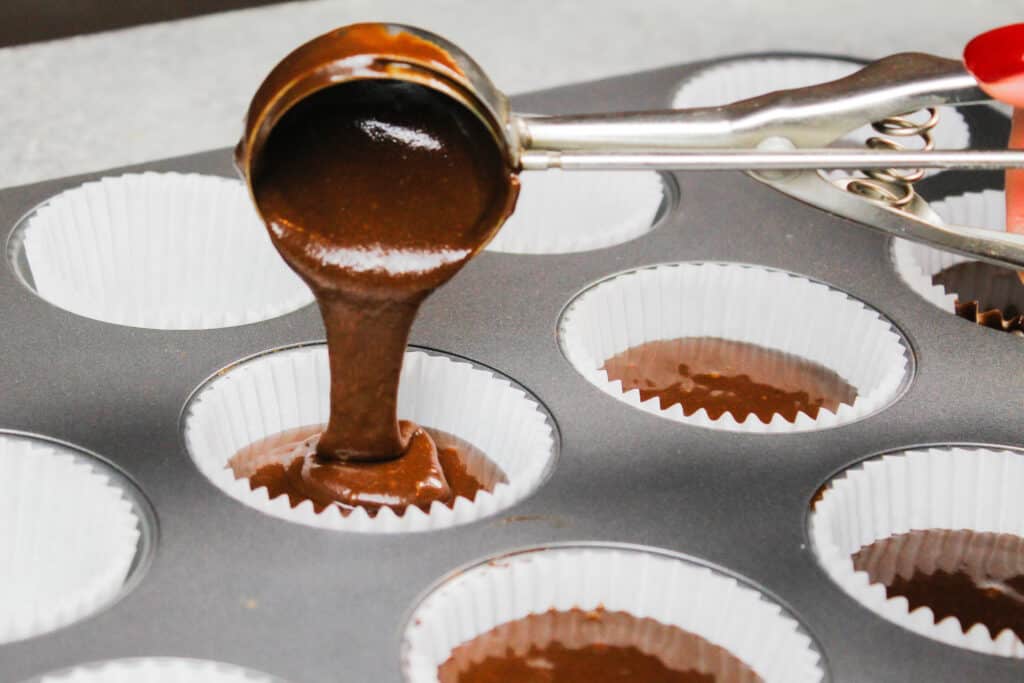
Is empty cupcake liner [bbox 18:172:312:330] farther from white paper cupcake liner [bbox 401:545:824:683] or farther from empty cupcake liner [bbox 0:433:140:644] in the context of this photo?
white paper cupcake liner [bbox 401:545:824:683]

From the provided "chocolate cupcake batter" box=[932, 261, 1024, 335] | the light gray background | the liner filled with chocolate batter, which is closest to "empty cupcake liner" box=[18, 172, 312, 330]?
the light gray background

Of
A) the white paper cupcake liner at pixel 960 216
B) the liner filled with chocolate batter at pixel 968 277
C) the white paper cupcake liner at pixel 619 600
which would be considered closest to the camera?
the white paper cupcake liner at pixel 619 600

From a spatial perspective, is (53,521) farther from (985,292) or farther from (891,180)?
(985,292)

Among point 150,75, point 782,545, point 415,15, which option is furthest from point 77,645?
point 415,15

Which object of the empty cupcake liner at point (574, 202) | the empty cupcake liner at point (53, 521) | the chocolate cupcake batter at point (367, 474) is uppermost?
the empty cupcake liner at point (574, 202)

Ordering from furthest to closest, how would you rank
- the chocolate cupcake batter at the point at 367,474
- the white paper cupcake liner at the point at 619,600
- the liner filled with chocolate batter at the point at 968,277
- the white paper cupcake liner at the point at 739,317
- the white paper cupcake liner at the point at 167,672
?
the liner filled with chocolate batter at the point at 968,277, the white paper cupcake liner at the point at 739,317, the chocolate cupcake batter at the point at 367,474, the white paper cupcake liner at the point at 619,600, the white paper cupcake liner at the point at 167,672

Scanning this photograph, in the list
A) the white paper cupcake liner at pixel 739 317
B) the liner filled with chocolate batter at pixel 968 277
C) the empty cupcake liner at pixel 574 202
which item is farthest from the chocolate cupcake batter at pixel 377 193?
the liner filled with chocolate batter at pixel 968 277

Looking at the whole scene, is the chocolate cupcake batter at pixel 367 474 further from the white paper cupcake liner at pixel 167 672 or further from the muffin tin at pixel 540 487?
the white paper cupcake liner at pixel 167 672
